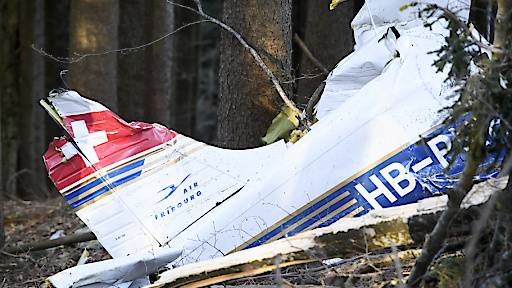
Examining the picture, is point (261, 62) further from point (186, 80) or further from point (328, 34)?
point (186, 80)

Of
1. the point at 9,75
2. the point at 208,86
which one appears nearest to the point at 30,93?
the point at 9,75

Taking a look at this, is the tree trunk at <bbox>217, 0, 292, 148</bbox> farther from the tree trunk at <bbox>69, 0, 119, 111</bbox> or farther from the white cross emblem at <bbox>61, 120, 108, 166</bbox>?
the tree trunk at <bbox>69, 0, 119, 111</bbox>

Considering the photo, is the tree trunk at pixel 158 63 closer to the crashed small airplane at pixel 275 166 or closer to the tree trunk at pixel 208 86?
the crashed small airplane at pixel 275 166

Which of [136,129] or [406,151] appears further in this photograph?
[136,129]

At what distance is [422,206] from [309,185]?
1222mm

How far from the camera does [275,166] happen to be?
570 cm

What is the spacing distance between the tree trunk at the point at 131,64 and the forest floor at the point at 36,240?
2.24m

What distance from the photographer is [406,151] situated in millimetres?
5340

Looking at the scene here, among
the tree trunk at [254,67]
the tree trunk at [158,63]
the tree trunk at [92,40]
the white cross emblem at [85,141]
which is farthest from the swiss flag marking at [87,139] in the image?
the tree trunk at [158,63]

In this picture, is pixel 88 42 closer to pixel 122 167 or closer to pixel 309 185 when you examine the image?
pixel 122 167

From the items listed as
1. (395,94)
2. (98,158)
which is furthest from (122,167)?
(395,94)

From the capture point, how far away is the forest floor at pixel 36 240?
7.10m

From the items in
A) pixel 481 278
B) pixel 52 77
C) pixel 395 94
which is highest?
pixel 395 94

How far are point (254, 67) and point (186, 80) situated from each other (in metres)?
16.0
